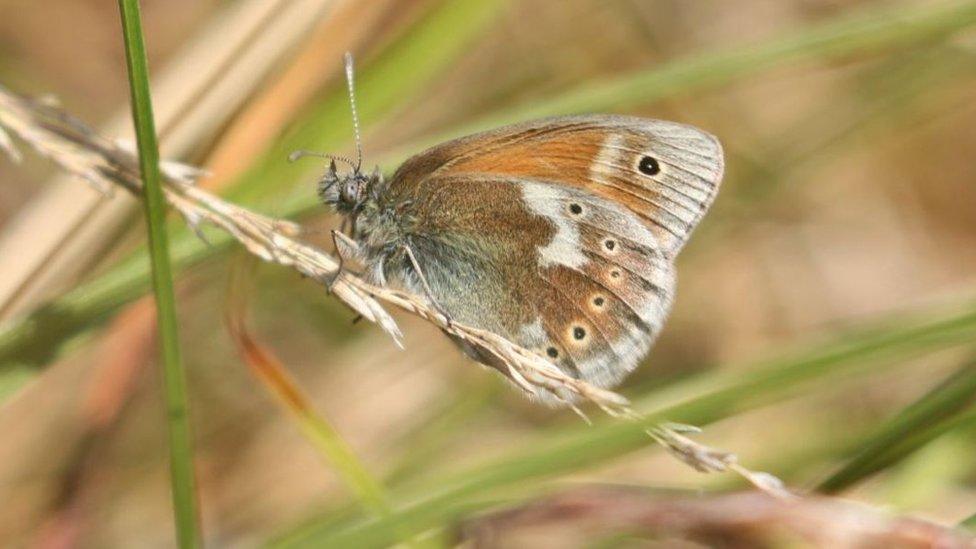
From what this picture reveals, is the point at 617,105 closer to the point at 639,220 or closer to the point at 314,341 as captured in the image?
the point at 639,220

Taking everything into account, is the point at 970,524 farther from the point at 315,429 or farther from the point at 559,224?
the point at 559,224

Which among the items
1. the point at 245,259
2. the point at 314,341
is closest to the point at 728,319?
the point at 314,341

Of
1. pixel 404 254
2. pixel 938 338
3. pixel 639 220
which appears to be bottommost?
pixel 938 338

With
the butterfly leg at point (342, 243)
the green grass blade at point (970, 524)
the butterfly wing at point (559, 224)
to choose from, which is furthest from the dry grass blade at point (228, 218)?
the butterfly wing at point (559, 224)

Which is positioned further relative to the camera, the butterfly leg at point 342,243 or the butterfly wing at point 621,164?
the butterfly wing at point 621,164

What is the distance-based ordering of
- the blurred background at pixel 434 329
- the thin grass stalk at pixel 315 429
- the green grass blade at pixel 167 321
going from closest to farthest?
the green grass blade at pixel 167 321 → the thin grass stalk at pixel 315 429 → the blurred background at pixel 434 329

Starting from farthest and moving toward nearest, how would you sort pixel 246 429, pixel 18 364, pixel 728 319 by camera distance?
1. pixel 728 319
2. pixel 246 429
3. pixel 18 364

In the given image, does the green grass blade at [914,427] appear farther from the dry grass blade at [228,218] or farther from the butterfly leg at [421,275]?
the butterfly leg at [421,275]
